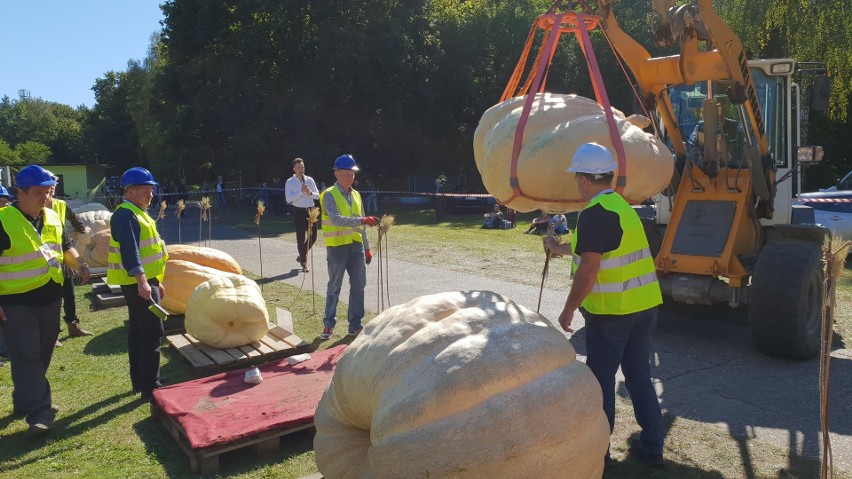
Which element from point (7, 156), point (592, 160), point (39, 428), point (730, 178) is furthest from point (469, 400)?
point (7, 156)

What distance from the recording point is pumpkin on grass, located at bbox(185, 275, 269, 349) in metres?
6.68

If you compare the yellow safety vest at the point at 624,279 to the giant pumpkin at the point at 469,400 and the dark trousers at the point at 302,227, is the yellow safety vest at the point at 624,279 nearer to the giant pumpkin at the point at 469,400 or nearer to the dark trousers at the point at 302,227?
the giant pumpkin at the point at 469,400

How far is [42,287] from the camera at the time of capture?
5.31m

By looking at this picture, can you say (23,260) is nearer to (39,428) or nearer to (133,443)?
(39,428)

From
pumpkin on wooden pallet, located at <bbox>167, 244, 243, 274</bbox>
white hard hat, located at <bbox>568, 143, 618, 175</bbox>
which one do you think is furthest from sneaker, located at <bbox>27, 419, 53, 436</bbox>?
white hard hat, located at <bbox>568, 143, 618, 175</bbox>

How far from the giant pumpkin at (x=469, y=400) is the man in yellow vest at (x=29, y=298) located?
3071 mm

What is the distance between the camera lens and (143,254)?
580 cm

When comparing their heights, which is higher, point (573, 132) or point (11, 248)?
point (573, 132)

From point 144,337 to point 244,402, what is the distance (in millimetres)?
1277

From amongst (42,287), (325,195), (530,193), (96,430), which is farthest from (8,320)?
(530,193)

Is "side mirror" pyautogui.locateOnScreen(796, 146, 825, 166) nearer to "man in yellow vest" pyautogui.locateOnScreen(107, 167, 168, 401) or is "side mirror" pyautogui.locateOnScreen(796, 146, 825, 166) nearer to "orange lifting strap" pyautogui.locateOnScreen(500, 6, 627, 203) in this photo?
"orange lifting strap" pyautogui.locateOnScreen(500, 6, 627, 203)

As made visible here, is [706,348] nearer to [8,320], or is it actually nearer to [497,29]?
[8,320]

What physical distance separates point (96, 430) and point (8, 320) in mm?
1112

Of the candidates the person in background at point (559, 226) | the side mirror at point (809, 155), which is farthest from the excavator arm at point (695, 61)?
the person in background at point (559, 226)
